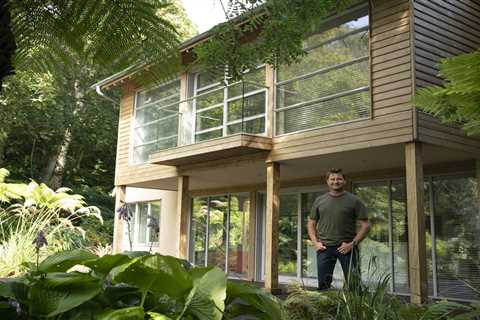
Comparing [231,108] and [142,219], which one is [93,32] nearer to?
[231,108]

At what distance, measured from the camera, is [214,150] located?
10.1 m

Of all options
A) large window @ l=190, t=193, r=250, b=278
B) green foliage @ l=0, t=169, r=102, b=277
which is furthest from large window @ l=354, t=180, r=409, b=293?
green foliage @ l=0, t=169, r=102, b=277

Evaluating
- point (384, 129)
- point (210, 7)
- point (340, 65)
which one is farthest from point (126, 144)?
point (210, 7)

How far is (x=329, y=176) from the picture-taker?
5.42 metres

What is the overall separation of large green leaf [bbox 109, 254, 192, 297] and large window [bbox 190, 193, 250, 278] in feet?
37.0

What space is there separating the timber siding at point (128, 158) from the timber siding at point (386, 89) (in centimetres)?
554

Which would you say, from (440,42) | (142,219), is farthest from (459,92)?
(142,219)

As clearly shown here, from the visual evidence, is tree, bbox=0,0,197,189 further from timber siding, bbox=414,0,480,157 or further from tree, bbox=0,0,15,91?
timber siding, bbox=414,0,480,157

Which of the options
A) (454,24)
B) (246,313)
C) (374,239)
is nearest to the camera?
(246,313)

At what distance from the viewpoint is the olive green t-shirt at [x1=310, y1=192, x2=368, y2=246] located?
534 centimetres

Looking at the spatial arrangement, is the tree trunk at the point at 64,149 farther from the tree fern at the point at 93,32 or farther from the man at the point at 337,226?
the tree fern at the point at 93,32

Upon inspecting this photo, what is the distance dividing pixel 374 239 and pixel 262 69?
384 cm

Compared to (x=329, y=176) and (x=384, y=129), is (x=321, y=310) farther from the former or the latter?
(x=384, y=129)

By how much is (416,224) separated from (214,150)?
4.13 metres
